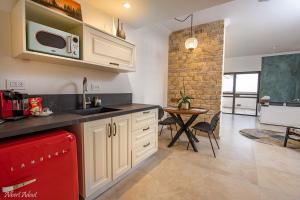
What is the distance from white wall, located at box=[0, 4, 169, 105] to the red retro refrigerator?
786 mm

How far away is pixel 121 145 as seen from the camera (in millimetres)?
1749

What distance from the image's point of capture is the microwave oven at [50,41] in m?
1.29

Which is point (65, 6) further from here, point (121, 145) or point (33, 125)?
point (121, 145)

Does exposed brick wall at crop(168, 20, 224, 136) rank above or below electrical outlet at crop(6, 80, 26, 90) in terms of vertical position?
above

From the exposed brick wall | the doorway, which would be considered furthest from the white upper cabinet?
the doorway

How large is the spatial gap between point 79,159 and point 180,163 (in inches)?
59.0

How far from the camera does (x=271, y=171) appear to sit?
81.8 inches

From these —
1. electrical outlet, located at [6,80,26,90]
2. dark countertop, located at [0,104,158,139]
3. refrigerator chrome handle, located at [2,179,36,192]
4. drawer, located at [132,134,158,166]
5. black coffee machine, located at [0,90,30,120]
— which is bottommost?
drawer, located at [132,134,158,166]

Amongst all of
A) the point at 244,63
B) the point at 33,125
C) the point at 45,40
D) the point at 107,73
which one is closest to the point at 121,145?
the point at 33,125

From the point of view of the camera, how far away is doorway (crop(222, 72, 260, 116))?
6.84 meters

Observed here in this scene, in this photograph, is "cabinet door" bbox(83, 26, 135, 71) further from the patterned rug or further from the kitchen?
the patterned rug

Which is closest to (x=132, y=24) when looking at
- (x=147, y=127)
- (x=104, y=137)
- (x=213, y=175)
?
(x=147, y=127)

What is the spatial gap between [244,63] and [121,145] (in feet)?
23.9

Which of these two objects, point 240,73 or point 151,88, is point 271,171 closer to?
point 151,88
